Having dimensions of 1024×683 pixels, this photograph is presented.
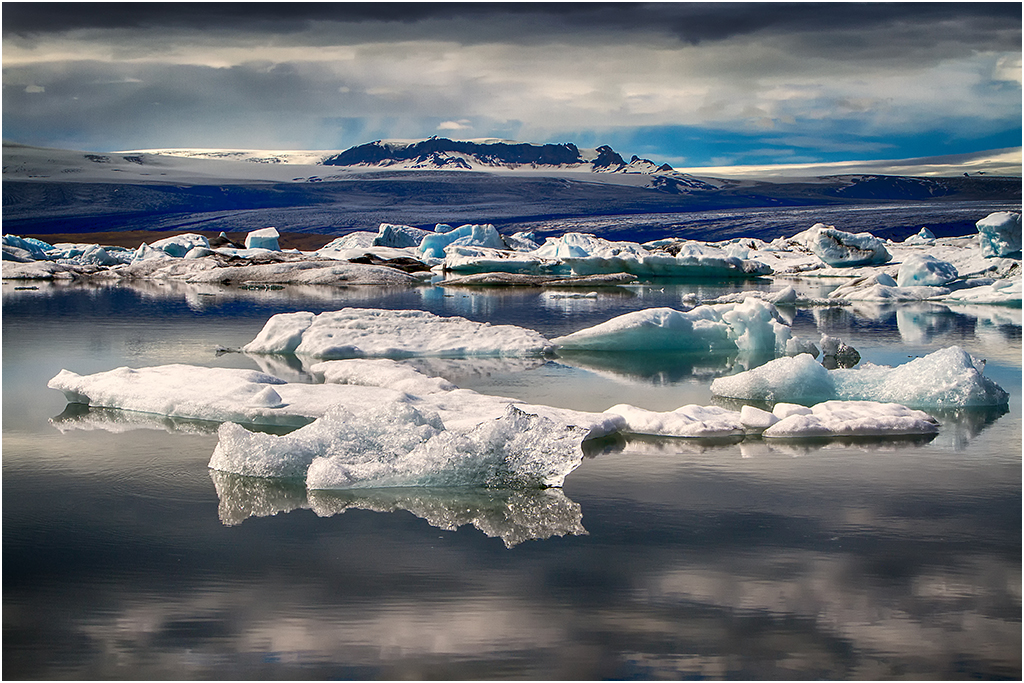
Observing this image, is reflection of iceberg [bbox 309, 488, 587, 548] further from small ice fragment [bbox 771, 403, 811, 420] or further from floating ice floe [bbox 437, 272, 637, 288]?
floating ice floe [bbox 437, 272, 637, 288]

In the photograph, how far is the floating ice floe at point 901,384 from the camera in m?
5.97

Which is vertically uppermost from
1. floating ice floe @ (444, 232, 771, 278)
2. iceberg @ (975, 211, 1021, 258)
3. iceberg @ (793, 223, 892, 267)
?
iceberg @ (975, 211, 1021, 258)

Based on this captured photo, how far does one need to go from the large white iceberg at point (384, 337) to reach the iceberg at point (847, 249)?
16574mm

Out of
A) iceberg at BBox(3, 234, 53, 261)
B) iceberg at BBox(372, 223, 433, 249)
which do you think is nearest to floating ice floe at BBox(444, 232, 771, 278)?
iceberg at BBox(372, 223, 433, 249)

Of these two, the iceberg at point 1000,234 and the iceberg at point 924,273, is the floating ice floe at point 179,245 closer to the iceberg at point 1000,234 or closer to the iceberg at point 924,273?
the iceberg at point 924,273

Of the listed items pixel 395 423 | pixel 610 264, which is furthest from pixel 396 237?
pixel 395 423

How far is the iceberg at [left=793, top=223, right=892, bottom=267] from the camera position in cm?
2328

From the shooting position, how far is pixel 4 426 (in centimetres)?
551

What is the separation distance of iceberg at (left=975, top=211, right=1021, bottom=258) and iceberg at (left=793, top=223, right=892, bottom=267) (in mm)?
3104

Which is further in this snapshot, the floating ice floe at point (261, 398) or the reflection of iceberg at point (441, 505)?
the floating ice floe at point (261, 398)

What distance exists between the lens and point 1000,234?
771 inches

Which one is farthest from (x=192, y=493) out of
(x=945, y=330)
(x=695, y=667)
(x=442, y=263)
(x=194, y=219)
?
(x=194, y=219)

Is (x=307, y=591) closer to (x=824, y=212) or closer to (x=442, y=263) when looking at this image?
(x=442, y=263)

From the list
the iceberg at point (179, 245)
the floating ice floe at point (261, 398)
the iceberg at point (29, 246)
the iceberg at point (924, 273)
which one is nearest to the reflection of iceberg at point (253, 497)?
the floating ice floe at point (261, 398)
